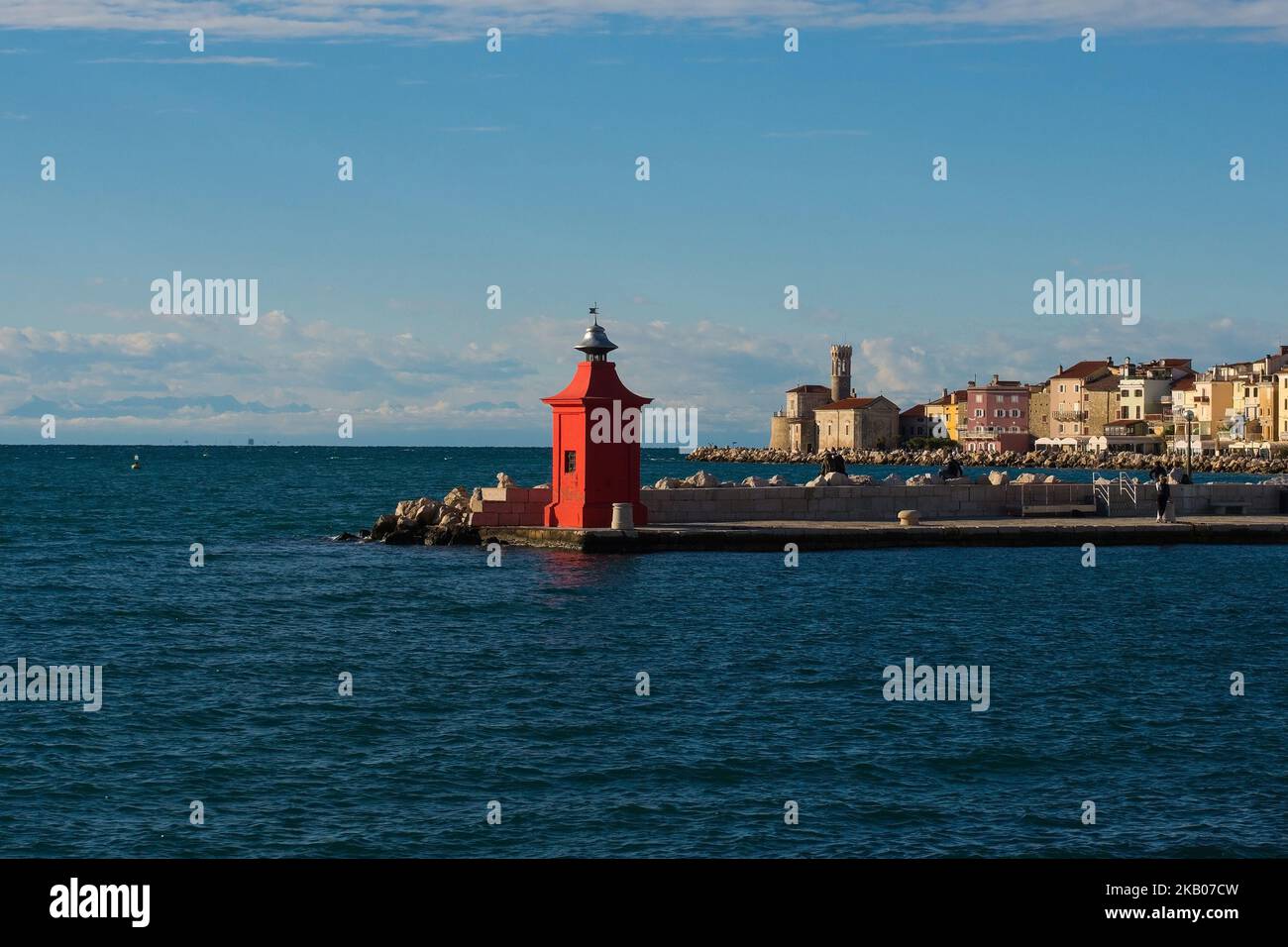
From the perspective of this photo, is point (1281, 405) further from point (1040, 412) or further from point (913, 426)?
point (913, 426)

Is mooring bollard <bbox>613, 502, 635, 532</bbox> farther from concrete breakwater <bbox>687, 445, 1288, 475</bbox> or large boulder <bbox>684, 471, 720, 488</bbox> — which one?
concrete breakwater <bbox>687, 445, 1288, 475</bbox>

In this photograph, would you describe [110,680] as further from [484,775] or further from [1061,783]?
[1061,783]

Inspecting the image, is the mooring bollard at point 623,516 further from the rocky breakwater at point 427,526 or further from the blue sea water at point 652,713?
the rocky breakwater at point 427,526

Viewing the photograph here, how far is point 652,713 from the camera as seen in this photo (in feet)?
57.7

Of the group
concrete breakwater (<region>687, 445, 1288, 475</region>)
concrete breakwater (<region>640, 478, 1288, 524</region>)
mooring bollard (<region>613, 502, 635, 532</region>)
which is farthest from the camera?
concrete breakwater (<region>687, 445, 1288, 475</region>)

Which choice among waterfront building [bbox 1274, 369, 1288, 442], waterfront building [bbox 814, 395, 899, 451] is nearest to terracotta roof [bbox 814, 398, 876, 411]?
waterfront building [bbox 814, 395, 899, 451]

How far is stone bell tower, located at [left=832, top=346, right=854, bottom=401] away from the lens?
176 m

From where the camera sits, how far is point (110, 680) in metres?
20.3

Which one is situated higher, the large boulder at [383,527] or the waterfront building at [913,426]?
the waterfront building at [913,426]

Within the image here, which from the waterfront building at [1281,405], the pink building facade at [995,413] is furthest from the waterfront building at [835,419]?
the waterfront building at [1281,405]

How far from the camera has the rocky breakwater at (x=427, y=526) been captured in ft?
134

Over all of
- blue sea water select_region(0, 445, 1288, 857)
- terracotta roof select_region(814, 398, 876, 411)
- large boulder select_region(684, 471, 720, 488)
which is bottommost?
blue sea water select_region(0, 445, 1288, 857)

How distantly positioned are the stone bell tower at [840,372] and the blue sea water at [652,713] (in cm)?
14256

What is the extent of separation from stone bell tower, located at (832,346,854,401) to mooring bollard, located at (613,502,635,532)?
14284cm
